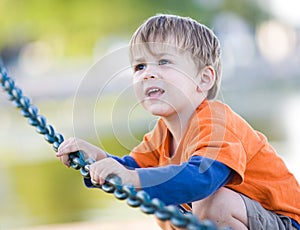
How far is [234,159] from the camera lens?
1462 mm

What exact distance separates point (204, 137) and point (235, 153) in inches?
2.7

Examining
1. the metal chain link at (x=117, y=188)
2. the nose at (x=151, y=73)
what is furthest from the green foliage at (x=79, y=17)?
the metal chain link at (x=117, y=188)

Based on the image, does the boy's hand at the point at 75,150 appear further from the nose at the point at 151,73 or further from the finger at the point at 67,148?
the nose at the point at 151,73

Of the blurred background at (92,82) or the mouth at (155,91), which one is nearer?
the mouth at (155,91)

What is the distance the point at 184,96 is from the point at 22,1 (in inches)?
517

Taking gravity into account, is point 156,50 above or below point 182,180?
above

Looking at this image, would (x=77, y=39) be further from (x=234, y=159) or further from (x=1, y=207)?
(x=234, y=159)

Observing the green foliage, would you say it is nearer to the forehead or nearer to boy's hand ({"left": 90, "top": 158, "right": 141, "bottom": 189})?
the forehead

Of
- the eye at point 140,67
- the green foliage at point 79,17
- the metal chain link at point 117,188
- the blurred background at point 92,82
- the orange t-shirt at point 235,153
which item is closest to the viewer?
the metal chain link at point 117,188

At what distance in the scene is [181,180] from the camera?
1.39 metres

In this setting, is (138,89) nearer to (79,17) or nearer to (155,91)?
(155,91)

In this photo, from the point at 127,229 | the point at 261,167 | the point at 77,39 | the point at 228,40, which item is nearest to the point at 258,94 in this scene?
the point at 228,40

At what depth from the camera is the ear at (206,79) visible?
1603 millimetres

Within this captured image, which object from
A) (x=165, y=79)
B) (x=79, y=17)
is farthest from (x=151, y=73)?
(x=79, y=17)
